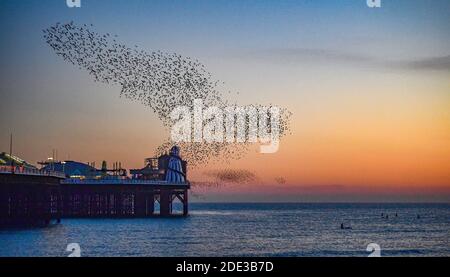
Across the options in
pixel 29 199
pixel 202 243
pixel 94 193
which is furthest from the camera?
pixel 94 193

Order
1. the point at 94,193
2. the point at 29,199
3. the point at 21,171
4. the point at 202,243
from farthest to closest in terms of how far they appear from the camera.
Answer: the point at 94,193, the point at 29,199, the point at 21,171, the point at 202,243

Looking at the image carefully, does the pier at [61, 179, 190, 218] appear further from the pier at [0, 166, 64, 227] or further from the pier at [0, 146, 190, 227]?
the pier at [0, 166, 64, 227]

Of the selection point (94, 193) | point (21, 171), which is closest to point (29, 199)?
point (21, 171)

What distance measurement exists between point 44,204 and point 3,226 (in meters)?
5.19

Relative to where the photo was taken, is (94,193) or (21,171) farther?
(94,193)

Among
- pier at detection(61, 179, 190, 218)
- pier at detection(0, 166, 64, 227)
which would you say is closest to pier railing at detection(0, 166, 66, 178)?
pier at detection(0, 166, 64, 227)

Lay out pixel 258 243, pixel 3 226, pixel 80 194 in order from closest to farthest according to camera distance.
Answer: pixel 258 243
pixel 3 226
pixel 80 194

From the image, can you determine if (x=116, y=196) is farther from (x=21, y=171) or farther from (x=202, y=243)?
(x=202, y=243)

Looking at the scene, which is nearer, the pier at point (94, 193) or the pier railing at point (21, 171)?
the pier railing at point (21, 171)

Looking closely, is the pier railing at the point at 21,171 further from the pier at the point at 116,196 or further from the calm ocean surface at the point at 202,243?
the pier at the point at 116,196

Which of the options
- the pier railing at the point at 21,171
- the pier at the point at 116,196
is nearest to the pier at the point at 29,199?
the pier railing at the point at 21,171
